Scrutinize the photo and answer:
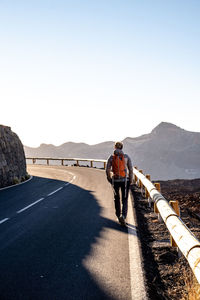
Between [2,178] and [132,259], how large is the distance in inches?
552

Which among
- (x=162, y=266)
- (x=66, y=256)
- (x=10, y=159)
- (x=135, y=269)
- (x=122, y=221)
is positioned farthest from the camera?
(x=10, y=159)

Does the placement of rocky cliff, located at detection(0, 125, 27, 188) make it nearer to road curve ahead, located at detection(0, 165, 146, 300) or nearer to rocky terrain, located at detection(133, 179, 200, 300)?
road curve ahead, located at detection(0, 165, 146, 300)

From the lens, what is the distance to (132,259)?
4859 millimetres

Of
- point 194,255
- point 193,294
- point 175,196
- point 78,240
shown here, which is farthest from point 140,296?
point 175,196

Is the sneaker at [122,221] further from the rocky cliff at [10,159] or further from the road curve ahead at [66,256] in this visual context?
the rocky cliff at [10,159]

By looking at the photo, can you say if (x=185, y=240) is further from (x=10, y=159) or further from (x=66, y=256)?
(x=10, y=159)

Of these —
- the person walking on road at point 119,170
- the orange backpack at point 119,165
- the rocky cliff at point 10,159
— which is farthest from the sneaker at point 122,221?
the rocky cliff at point 10,159

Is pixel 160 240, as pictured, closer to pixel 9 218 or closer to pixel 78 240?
pixel 78 240

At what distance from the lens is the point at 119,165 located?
721 centimetres

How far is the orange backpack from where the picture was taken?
720 cm

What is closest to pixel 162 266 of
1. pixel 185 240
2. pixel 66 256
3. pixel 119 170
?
pixel 185 240

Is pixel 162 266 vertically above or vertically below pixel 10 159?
below

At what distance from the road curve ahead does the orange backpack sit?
1283mm

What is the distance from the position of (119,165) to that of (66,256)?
9.45 ft
